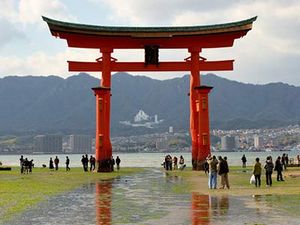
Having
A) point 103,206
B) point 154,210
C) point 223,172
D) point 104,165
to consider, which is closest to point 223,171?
point 223,172

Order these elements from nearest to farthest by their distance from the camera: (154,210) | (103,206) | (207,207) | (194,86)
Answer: (154,210) → (207,207) → (103,206) → (194,86)

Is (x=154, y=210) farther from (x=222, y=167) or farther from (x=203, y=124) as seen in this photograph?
(x=203, y=124)

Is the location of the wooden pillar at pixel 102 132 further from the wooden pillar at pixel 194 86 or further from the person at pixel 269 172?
the person at pixel 269 172

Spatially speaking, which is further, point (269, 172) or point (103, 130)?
point (103, 130)

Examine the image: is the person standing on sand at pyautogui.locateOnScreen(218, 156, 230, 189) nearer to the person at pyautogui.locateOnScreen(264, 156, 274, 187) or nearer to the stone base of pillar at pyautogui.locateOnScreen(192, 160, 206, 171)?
the person at pyautogui.locateOnScreen(264, 156, 274, 187)

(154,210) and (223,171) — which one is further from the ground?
(223,171)

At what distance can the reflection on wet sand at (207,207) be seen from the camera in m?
14.0

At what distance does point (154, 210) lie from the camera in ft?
52.2

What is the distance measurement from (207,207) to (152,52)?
2615 cm

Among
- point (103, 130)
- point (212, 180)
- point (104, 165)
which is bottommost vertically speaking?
point (212, 180)

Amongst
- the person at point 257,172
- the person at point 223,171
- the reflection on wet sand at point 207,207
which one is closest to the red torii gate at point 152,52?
the person at point 257,172

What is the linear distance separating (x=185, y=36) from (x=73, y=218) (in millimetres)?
28455

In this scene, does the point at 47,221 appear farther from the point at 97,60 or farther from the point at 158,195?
the point at 97,60

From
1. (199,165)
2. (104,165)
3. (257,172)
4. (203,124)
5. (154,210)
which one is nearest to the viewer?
(154,210)
